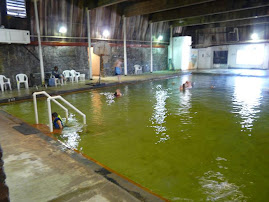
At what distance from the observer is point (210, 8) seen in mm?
15719

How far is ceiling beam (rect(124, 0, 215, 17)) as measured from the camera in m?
13.6

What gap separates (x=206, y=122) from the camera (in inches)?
252

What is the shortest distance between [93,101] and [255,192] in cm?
752

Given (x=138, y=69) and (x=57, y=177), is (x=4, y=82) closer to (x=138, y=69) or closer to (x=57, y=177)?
(x=57, y=177)

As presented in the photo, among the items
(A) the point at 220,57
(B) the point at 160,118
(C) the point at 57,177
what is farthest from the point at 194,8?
(C) the point at 57,177

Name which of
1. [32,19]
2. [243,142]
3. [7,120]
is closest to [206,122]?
[243,142]

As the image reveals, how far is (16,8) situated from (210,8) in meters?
12.5

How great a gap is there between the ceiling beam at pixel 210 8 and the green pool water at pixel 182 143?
8000mm

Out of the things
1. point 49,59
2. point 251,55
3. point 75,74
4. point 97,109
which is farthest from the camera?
point 251,55

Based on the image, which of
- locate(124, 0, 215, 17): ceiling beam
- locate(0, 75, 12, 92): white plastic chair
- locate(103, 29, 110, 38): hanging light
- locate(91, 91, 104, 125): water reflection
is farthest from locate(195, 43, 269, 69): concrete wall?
locate(0, 75, 12, 92): white plastic chair

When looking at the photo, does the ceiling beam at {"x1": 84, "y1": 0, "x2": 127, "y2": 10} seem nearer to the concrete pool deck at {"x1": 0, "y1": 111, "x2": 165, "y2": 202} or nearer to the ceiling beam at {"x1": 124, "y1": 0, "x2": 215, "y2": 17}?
the ceiling beam at {"x1": 124, "y1": 0, "x2": 215, "y2": 17}

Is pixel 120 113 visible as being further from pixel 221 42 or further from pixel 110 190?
pixel 221 42

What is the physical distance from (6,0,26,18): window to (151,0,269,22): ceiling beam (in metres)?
10.7

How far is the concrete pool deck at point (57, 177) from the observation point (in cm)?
271
